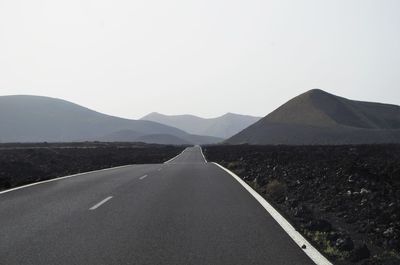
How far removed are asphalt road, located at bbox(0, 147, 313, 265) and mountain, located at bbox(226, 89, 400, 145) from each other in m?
110

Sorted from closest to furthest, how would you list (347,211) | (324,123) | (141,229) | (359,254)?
(359,254)
(141,229)
(347,211)
(324,123)

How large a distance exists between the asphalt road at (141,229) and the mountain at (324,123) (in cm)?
10960

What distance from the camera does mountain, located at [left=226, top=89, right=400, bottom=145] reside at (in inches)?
4761

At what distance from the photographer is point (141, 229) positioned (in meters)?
7.93

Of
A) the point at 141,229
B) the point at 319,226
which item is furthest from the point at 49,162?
the point at 319,226

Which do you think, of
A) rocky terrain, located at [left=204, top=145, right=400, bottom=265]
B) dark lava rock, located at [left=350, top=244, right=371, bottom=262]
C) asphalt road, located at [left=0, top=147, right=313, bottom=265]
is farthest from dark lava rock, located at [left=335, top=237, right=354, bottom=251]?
asphalt road, located at [left=0, top=147, right=313, bottom=265]

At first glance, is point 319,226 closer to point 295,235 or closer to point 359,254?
point 295,235

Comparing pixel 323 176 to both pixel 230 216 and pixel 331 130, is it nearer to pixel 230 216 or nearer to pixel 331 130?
pixel 230 216

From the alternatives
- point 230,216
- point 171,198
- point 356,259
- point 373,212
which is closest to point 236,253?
point 356,259

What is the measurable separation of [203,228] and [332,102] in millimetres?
168083

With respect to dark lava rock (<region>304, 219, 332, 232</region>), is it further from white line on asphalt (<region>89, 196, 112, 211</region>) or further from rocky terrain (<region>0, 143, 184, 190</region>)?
rocky terrain (<region>0, 143, 184, 190</region>)

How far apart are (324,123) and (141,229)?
140966 millimetres

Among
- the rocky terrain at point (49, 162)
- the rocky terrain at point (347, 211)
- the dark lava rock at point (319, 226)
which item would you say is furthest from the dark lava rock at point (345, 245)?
the rocky terrain at point (49, 162)

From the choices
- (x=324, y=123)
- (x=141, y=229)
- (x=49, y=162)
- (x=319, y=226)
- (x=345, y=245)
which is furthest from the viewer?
(x=324, y=123)
